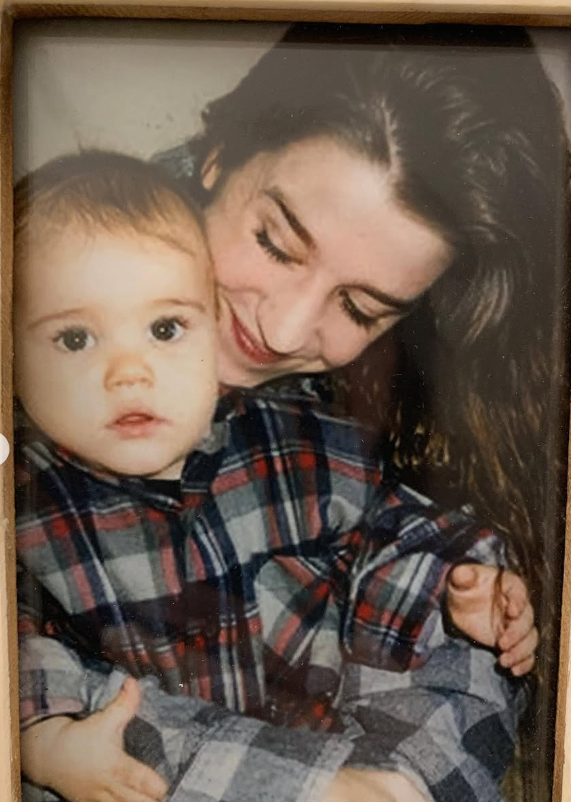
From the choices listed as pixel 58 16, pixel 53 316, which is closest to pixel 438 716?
pixel 53 316

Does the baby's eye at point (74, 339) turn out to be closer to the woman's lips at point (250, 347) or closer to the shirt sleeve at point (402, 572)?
the woman's lips at point (250, 347)

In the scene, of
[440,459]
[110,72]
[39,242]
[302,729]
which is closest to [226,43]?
[110,72]

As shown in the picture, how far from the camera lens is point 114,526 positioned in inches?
27.0

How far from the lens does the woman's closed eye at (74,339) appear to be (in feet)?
2.20

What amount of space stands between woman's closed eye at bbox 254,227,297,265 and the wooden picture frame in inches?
5.7

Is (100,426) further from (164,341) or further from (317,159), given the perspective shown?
(317,159)

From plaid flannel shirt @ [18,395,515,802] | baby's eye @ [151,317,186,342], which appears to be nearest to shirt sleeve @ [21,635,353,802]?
plaid flannel shirt @ [18,395,515,802]

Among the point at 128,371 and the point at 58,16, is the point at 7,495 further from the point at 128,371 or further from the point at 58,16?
the point at 58,16

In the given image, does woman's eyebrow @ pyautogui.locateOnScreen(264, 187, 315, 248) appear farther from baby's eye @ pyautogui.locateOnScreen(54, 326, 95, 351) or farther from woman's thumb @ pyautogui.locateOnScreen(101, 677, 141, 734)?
woman's thumb @ pyautogui.locateOnScreen(101, 677, 141, 734)

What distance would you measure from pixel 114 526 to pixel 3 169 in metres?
0.26

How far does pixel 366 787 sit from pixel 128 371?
35 centimetres

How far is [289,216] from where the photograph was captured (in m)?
0.67

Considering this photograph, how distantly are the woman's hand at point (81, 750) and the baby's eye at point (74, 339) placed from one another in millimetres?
243

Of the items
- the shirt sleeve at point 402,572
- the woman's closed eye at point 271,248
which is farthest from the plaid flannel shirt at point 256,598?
the woman's closed eye at point 271,248
